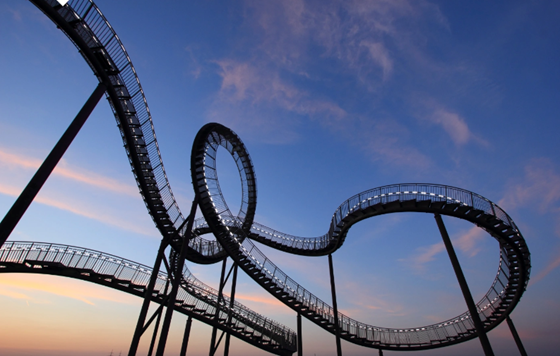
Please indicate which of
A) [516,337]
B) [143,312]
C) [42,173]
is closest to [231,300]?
[143,312]

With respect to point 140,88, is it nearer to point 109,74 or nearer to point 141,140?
point 109,74

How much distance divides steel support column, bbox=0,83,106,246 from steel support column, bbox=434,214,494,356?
602 inches

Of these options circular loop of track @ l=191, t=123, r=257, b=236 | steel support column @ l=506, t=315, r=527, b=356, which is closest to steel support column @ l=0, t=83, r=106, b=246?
circular loop of track @ l=191, t=123, r=257, b=236

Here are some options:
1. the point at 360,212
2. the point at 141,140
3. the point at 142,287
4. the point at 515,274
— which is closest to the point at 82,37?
the point at 141,140

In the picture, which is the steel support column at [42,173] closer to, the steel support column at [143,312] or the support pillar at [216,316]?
the steel support column at [143,312]

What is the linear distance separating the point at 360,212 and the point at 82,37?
46.5 feet

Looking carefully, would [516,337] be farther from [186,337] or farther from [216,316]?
[186,337]

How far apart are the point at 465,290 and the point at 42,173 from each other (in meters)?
16.1

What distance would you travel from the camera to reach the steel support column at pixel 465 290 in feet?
39.4

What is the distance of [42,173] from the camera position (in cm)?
654

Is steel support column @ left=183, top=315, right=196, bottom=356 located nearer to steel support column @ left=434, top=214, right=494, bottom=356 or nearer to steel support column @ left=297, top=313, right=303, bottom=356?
steel support column @ left=297, top=313, right=303, bottom=356

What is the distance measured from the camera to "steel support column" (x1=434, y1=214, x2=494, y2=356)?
12.0m

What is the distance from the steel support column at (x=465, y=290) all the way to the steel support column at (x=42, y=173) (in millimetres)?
15291

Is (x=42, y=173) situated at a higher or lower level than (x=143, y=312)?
higher
